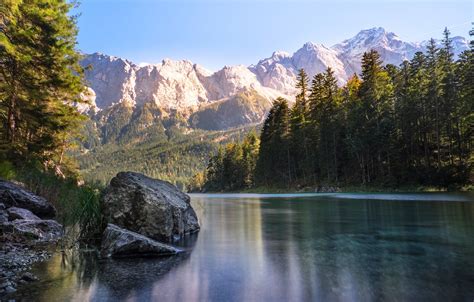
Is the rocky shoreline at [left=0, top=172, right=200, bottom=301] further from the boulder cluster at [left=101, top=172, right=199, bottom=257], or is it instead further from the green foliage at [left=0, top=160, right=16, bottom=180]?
the green foliage at [left=0, top=160, right=16, bottom=180]

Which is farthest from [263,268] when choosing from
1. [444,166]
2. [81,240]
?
[444,166]

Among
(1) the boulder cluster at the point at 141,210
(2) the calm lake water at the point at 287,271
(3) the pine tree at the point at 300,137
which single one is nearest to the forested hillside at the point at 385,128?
(3) the pine tree at the point at 300,137

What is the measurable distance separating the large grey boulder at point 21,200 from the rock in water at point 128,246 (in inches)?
216

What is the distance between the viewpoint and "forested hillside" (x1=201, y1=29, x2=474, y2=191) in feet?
146

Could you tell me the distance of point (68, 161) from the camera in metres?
36.9

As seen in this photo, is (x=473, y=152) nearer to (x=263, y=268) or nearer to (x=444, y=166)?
(x=444, y=166)

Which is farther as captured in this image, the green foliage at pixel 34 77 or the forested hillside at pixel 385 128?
the forested hillside at pixel 385 128

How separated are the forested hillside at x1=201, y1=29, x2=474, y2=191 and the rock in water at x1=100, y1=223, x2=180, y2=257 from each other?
137 ft

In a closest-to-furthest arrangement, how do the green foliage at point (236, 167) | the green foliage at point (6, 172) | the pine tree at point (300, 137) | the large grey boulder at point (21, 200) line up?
1. the large grey boulder at point (21, 200)
2. the green foliage at point (6, 172)
3. the pine tree at point (300, 137)
4. the green foliage at point (236, 167)

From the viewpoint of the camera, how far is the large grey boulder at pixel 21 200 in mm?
12653

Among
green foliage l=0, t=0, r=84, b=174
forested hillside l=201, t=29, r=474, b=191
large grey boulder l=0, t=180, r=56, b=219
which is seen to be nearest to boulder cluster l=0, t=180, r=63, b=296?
large grey boulder l=0, t=180, r=56, b=219

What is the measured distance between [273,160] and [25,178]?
6889 centimetres

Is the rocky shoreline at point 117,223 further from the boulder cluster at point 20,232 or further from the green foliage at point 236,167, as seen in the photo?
the green foliage at point 236,167

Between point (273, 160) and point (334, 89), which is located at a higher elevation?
point (334, 89)
